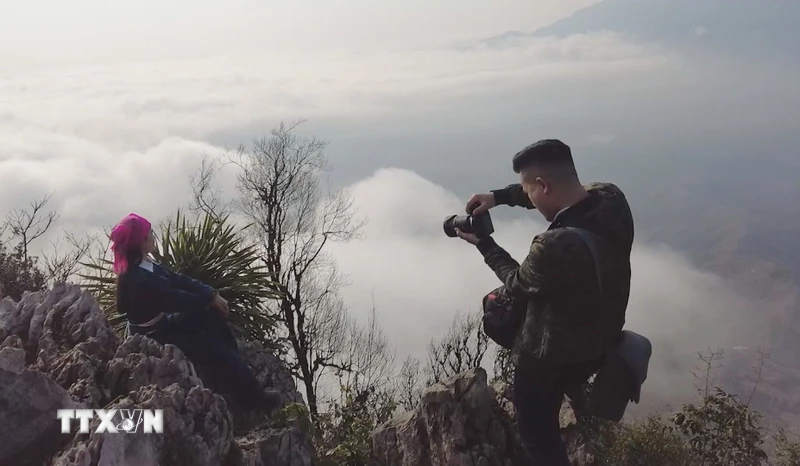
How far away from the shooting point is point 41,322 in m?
3.83

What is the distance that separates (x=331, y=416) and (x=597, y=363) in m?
2.99

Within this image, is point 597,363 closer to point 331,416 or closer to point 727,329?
point 331,416

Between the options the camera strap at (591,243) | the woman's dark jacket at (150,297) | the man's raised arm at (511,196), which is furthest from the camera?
the woman's dark jacket at (150,297)

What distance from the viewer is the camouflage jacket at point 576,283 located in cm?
261

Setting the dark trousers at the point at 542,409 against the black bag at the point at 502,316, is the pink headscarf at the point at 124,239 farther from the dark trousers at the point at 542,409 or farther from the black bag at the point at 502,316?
the dark trousers at the point at 542,409

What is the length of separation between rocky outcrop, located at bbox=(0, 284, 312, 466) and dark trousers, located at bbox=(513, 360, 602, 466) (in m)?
1.37

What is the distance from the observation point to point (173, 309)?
4.15m

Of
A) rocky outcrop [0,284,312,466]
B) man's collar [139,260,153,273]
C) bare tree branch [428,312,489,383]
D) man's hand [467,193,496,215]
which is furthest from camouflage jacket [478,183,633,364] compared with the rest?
bare tree branch [428,312,489,383]

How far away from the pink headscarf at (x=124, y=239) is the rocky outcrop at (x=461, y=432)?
2.10 m

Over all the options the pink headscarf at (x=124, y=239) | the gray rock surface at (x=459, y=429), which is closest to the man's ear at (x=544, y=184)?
the gray rock surface at (x=459, y=429)

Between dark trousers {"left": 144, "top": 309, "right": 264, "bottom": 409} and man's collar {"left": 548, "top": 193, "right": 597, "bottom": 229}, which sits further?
dark trousers {"left": 144, "top": 309, "right": 264, "bottom": 409}

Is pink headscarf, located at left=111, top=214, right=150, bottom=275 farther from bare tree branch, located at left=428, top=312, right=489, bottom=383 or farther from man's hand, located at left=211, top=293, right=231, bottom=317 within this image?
bare tree branch, located at left=428, top=312, right=489, bottom=383

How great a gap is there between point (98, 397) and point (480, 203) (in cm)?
219

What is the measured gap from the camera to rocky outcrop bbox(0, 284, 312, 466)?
8.68ft
